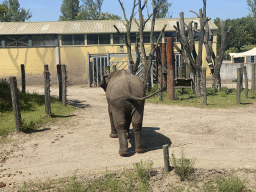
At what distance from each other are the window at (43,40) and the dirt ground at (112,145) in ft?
58.3

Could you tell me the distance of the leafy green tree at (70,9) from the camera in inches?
2077

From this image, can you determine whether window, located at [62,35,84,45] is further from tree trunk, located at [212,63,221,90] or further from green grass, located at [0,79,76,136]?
green grass, located at [0,79,76,136]

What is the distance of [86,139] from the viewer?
803 centimetres

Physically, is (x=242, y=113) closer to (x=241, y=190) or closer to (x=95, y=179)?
(x=241, y=190)

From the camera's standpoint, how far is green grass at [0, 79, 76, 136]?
950cm

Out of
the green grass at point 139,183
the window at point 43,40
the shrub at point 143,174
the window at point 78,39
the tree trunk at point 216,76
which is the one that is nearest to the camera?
the green grass at point 139,183

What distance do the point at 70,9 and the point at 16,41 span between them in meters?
27.9

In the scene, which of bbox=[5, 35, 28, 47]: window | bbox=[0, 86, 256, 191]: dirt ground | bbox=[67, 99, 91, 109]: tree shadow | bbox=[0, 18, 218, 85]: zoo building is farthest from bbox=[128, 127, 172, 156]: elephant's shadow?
bbox=[5, 35, 28, 47]: window

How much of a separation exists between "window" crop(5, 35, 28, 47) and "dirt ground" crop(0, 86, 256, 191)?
Answer: 1882cm

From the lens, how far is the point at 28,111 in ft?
37.9

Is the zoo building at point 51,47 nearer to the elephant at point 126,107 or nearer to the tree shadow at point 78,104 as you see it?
the tree shadow at point 78,104

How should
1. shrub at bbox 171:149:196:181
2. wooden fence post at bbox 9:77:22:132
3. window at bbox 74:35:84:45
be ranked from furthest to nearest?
window at bbox 74:35:84:45 < wooden fence post at bbox 9:77:22:132 < shrub at bbox 171:149:196:181

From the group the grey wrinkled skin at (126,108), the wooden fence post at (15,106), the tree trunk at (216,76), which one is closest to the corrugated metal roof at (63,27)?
the tree trunk at (216,76)

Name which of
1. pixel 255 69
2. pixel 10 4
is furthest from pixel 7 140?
pixel 10 4
